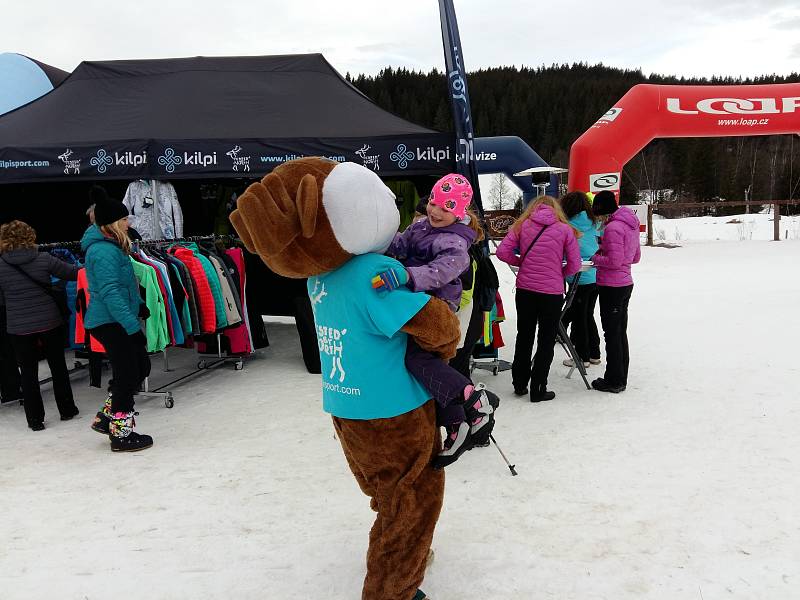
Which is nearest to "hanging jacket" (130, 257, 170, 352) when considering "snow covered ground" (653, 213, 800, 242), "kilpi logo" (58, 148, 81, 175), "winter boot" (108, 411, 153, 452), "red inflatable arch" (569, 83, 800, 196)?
"winter boot" (108, 411, 153, 452)

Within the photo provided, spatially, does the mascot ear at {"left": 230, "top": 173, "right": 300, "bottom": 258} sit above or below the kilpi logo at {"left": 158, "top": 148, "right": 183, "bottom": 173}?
below

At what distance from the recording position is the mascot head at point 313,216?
173cm

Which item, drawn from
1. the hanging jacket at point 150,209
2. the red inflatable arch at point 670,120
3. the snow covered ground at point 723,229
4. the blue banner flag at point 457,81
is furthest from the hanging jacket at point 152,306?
the snow covered ground at point 723,229

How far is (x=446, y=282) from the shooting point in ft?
7.91

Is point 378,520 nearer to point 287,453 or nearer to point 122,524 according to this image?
point 122,524

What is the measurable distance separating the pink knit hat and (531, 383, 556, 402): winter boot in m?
2.12

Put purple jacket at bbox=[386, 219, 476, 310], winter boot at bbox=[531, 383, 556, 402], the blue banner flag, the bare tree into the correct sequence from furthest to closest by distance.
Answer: the bare tree → the blue banner flag → winter boot at bbox=[531, 383, 556, 402] → purple jacket at bbox=[386, 219, 476, 310]

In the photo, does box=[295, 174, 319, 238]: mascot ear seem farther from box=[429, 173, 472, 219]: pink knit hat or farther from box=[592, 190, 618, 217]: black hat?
box=[592, 190, 618, 217]: black hat

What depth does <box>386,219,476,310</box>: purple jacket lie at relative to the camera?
238 centimetres

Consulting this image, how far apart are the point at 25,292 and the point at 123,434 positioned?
4.09 feet

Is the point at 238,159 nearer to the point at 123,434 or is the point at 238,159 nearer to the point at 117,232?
the point at 117,232

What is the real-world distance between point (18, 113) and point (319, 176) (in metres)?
6.65

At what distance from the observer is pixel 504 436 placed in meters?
3.92

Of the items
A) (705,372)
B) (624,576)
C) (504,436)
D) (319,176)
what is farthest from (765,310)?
(319,176)
